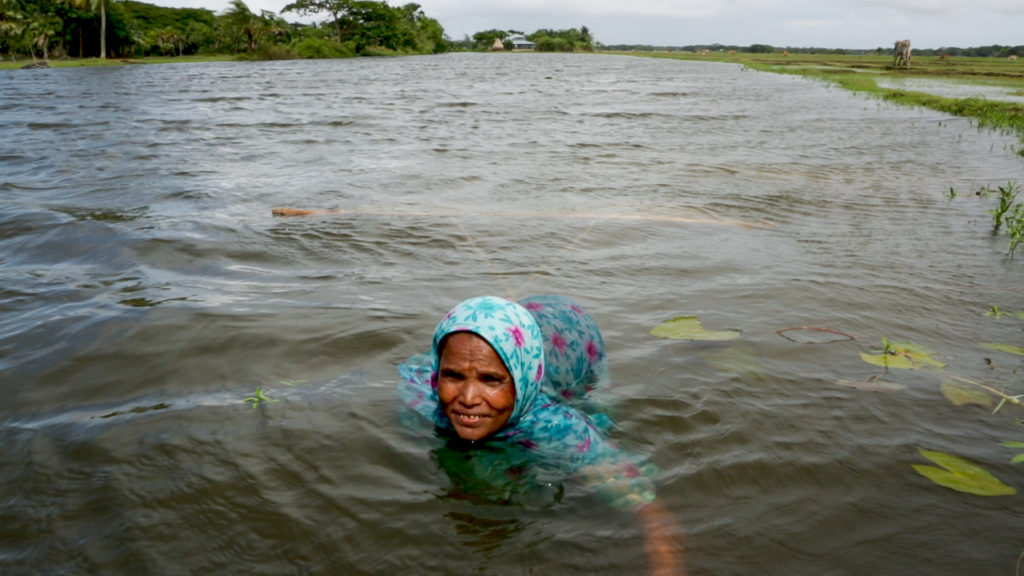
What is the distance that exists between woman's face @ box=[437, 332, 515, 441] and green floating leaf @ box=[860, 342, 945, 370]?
2176mm

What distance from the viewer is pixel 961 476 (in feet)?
8.70

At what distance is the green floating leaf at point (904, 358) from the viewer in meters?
3.62

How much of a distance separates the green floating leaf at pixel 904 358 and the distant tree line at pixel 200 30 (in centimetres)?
5647

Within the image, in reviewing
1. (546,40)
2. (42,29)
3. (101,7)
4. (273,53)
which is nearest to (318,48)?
(273,53)

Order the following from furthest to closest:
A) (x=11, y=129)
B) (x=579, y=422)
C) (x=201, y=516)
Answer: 1. (x=11, y=129)
2. (x=579, y=422)
3. (x=201, y=516)

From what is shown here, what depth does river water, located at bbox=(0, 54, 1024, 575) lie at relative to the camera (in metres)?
2.34

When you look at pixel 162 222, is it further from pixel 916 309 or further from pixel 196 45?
pixel 196 45

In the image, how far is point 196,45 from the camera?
7062 cm

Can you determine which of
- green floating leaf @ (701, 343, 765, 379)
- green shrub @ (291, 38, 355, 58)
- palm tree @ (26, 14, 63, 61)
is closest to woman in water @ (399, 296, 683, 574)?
green floating leaf @ (701, 343, 765, 379)

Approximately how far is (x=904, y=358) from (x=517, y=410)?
227cm

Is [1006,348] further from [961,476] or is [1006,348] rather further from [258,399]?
[258,399]

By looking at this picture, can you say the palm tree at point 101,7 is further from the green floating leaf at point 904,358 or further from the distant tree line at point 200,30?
the green floating leaf at point 904,358

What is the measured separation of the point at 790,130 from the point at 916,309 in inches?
433

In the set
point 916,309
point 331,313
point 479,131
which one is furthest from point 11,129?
point 916,309
